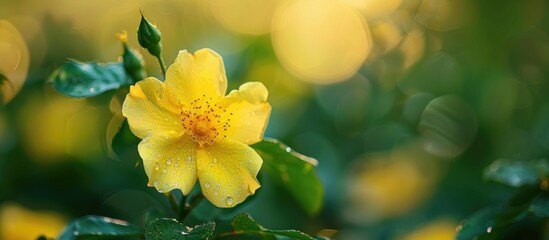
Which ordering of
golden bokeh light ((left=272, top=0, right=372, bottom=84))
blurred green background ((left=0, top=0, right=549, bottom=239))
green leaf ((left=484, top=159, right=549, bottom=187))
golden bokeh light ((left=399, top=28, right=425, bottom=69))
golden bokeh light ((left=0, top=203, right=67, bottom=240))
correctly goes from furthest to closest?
golden bokeh light ((left=272, top=0, right=372, bottom=84)) < golden bokeh light ((left=399, top=28, right=425, bottom=69)) < blurred green background ((left=0, top=0, right=549, bottom=239)) < golden bokeh light ((left=0, top=203, right=67, bottom=240)) < green leaf ((left=484, top=159, right=549, bottom=187))

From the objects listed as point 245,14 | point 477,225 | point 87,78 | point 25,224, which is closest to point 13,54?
point 245,14


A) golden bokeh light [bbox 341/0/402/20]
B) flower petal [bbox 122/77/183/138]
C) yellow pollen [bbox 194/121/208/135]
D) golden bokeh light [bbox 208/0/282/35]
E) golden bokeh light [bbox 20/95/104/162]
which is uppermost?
golden bokeh light [bbox 341/0/402/20]

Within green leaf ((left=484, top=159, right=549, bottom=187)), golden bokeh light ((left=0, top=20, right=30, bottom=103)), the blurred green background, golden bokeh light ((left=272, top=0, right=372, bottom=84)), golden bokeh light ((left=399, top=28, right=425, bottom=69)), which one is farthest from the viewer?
golden bokeh light ((left=272, top=0, right=372, bottom=84))

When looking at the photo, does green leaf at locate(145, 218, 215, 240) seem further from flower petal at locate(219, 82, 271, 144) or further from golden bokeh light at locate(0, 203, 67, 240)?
golden bokeh light at locate(0, 203, 67, 240)

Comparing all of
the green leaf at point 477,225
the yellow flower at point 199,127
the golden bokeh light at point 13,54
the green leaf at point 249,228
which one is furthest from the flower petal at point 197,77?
the golden bokeh light at point 13,54

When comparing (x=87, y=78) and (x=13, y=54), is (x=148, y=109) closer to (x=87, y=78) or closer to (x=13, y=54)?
(x=87, y=78)

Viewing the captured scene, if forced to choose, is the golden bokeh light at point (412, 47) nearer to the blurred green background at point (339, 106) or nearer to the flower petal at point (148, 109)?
the blurred green background at point (339, 106)

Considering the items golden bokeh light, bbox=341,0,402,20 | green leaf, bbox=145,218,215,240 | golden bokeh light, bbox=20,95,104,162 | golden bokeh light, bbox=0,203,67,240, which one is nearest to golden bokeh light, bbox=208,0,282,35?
golden bokeh light, bbox=341,0,402,20
